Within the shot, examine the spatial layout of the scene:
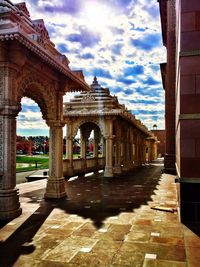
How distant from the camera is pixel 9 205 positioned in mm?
7746

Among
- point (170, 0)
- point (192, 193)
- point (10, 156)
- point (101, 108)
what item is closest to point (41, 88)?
point (10, 156)

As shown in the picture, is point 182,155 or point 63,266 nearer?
point 63,266

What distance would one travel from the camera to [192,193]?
22.4 ft

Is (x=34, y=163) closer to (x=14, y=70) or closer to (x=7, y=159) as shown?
(x=7, y=159)

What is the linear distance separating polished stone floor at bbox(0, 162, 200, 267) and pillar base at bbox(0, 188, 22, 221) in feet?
0.81

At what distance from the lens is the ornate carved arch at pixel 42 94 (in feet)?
30.9

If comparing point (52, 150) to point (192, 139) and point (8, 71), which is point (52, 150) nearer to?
point (8, 71)

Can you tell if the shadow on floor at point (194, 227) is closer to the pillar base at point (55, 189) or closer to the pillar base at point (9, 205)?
the pillar base at point (9, 205)

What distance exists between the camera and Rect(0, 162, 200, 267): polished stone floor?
4.75 metres

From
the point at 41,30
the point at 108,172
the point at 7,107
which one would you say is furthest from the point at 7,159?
the point at 108,172

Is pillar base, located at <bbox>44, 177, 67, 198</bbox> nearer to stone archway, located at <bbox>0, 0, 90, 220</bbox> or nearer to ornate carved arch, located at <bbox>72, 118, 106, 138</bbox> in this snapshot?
stone archway, located at <bbox>0, 0, 90, 220</bbox>

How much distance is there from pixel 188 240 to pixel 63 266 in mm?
A: 2599

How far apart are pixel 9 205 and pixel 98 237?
297cm

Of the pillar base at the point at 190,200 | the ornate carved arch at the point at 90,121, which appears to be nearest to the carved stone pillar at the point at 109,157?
the ornate carved arch at the point at 90,121
